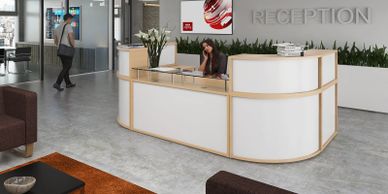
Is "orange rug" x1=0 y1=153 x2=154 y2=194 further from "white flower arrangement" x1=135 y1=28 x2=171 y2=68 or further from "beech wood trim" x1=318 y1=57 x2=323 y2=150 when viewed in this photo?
"beech wood trim" x1=318 y1=57 x2=323 y2=150

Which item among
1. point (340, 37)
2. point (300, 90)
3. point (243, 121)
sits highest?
point (340, 37)

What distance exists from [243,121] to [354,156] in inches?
55.9

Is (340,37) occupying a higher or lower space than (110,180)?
higher

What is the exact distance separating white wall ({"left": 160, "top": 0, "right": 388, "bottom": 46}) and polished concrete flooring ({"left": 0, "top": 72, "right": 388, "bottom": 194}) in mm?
1889

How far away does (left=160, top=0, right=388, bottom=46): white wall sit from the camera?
23.2 ft

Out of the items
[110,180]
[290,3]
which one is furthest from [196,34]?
[110,180]

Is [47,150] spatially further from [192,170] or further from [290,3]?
[290,3]

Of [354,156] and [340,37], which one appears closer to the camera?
[354,156]

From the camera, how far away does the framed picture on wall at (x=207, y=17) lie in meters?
9.45

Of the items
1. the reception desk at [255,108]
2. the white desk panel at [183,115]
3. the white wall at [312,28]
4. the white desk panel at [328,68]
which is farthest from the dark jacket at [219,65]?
the white wall at [312,28]

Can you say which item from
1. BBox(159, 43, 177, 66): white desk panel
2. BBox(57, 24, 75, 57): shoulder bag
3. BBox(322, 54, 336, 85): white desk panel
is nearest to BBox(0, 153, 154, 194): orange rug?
BBox(159, 43, 177, 66): white desk panel

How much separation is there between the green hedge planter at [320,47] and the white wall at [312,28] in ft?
0.52

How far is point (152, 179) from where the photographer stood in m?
3.62

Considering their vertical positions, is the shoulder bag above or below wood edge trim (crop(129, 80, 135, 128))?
above
